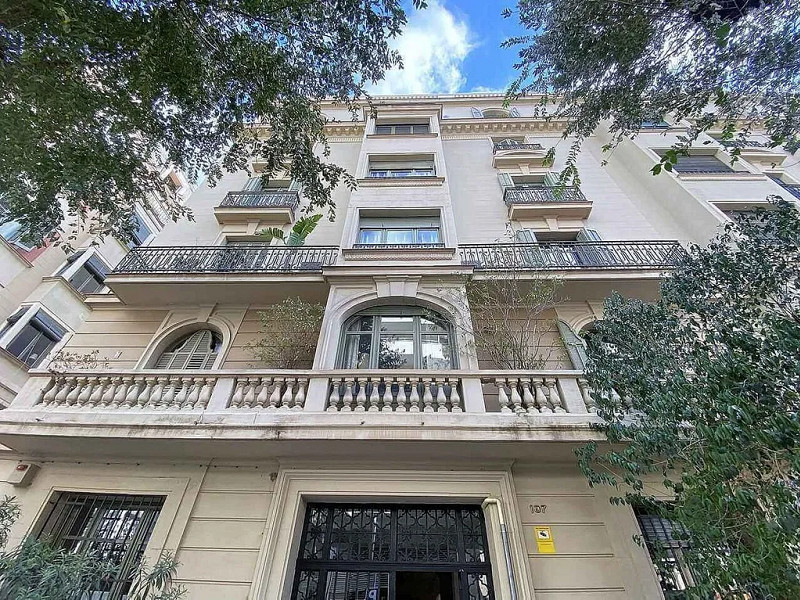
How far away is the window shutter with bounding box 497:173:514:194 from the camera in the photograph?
442 inches

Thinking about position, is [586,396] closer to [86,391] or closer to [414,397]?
[414,397]

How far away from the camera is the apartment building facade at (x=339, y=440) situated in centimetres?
482

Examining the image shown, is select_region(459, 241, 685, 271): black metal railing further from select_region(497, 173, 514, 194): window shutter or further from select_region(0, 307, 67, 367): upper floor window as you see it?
select_region(0, 307, 67, 367): upper floor window

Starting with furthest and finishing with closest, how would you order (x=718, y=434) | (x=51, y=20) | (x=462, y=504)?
(x=462, y=504) → (x=51, y=20) → (x=718, y=434)

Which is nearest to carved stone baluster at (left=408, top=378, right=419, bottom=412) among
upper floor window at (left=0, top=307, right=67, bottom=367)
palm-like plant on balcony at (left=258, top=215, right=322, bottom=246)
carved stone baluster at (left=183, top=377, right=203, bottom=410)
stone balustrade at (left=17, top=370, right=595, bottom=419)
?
stone balustrade at (left=17, top=370, right=595, bottom=419)

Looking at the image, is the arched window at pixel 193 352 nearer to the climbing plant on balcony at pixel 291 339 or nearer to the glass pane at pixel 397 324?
the climbing plant on balcony at pixel 291 339

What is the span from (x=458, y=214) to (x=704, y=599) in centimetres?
901

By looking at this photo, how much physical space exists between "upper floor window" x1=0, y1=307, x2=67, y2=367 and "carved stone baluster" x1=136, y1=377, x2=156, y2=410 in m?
10.0

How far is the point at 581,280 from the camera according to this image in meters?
7.76

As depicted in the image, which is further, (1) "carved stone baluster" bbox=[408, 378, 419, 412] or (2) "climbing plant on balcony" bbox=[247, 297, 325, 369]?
(2) "climbing plant on balcony" bbox=[247, 297, 325, 369]

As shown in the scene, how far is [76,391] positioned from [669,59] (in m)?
10.9

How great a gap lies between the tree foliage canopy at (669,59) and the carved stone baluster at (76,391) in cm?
894

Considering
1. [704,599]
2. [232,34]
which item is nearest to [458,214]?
[232,34]

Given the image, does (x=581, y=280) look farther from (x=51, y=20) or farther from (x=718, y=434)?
(x=51, y=20)
